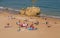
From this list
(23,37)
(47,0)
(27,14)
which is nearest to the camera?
(23,37)

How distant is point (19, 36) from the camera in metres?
8.59

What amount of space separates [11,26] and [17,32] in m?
1.28

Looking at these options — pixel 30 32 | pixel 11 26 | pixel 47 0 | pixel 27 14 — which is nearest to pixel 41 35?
pixel 30 32

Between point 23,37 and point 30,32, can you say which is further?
point 30,32

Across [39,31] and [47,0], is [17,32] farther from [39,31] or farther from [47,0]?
[47,0]

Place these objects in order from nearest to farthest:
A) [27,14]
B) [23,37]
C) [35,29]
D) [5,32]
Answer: [23,37], [5,32], [35,29], [27,14]

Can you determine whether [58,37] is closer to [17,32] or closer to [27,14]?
[17,32]

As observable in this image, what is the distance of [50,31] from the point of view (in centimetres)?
970

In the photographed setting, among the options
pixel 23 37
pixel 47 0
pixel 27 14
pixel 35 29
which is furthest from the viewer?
pixel 47 0

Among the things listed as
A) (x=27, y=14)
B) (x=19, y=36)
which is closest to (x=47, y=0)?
(x=27, y=14)

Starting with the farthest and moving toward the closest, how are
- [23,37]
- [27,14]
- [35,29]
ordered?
[27,14] → [35,29] → [23,37]

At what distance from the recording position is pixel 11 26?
34.2 ft

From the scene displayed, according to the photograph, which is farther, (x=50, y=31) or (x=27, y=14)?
(x=27, y=14)

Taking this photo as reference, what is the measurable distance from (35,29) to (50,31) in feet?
2.24
